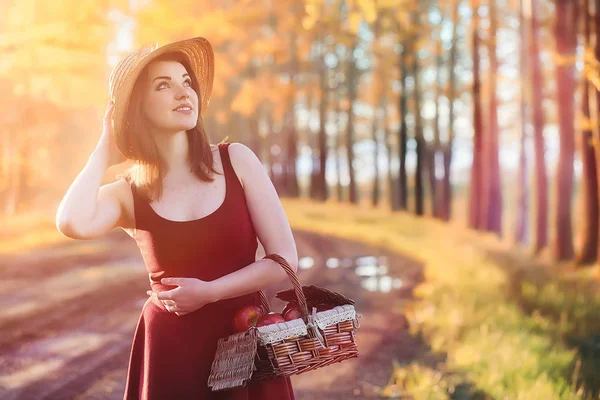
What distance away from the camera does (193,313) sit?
6.81ft

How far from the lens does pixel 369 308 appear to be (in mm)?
7078

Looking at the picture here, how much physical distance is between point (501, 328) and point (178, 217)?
3927mm

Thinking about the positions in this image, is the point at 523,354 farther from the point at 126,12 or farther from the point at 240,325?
the point at 126,12

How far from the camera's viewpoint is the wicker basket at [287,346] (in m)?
1.85

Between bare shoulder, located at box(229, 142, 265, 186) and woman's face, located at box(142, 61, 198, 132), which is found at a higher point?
woman's face, located at box(142, 61, 198, 132)

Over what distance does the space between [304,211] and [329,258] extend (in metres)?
5.39

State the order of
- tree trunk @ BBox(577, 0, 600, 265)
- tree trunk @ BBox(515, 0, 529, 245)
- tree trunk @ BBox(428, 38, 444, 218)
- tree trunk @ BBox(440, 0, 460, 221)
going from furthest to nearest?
1. tree trunk @ BBox(428, 38, 444, 218)
2. tree trunk @ BBox(440, 0, 460, 221)
3. tree trunk @ BBox(515, 0, 529, 245)
4. tree trunk @ BBox(577, 0, 600, 265)

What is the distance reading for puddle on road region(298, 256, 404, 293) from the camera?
8289mm

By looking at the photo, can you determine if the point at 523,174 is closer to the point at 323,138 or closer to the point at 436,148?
the point at 436,148

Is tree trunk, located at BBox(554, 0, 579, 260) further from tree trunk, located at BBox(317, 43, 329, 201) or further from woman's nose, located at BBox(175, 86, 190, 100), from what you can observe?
tree trunk, located at BBox(317, 43, 329, 201)

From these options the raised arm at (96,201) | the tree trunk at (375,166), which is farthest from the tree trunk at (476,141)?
the raised arm at (96,201)

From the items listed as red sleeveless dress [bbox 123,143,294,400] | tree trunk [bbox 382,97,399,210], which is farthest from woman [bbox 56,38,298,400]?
tree trunk [bbox 382,97,399,210]

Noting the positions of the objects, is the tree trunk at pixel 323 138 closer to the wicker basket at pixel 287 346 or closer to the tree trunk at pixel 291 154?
the tree trunk at pixel 291 154

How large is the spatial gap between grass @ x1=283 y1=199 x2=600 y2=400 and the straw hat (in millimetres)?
2659
